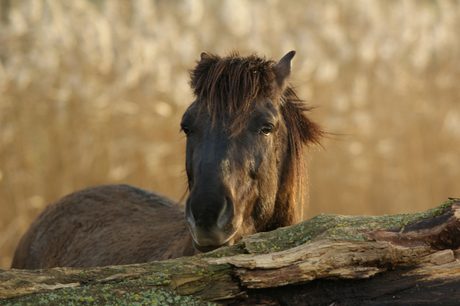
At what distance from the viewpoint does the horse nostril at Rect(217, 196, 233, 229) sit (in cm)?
239

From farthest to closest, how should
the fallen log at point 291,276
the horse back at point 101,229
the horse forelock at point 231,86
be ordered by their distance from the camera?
the horse back at point 101,229
the horse forelock at point 231,86
the fallen log at point 291,276

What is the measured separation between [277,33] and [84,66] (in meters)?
3.48

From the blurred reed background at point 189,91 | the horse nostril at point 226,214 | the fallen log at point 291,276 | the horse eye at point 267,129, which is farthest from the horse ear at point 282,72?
the blurred reed background at point 189,91

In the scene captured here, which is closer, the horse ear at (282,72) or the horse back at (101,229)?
the horse ear at (282,72)

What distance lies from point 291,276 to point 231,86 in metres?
1.53

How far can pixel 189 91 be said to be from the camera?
6867 mm

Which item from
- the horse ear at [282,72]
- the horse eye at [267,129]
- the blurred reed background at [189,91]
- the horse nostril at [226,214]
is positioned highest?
the blurred reed background at [189,91]

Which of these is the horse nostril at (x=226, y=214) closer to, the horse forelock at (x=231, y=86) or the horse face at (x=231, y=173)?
the horse face at (x=231, y=173)

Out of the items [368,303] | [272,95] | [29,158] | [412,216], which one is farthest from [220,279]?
[29,158]

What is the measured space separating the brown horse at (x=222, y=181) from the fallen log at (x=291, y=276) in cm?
57

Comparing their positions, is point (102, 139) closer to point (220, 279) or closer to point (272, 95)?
point (272, 95)

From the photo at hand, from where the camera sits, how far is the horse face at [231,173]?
239cm

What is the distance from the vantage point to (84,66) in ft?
20.9

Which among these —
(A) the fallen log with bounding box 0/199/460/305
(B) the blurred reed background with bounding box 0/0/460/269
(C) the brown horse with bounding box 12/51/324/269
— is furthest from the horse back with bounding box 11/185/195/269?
(A) the fallen log with bounding box 0/199/460/305
